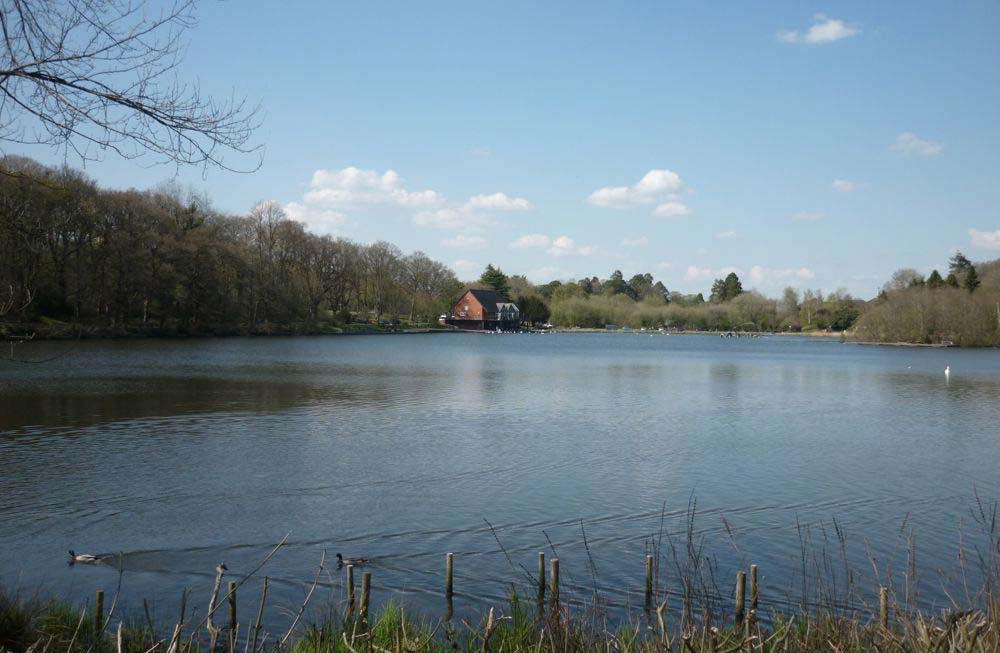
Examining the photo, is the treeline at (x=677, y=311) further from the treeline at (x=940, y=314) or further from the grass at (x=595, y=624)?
the grass at (x=595, y=624)

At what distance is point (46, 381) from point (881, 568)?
3210cm

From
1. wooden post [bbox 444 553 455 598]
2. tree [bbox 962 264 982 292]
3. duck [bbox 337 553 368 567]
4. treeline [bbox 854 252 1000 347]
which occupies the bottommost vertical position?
duck [bbox 337 553 368 567]

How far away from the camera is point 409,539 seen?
469 inches

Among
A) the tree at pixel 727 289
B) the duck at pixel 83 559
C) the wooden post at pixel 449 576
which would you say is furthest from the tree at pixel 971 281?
the duck at pixel 83 559

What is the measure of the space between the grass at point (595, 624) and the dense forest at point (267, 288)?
3.16 m

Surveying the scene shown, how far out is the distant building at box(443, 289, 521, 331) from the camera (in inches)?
5030

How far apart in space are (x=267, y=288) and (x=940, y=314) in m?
72.4

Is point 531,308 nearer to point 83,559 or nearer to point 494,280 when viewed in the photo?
→ point 494,280

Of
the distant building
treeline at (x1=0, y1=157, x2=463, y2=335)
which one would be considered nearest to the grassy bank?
treeline at (x1=0, y1=157, x2=463, y2=335)

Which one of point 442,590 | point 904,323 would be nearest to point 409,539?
point 442,590

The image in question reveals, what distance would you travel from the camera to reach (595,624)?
750 centimetres

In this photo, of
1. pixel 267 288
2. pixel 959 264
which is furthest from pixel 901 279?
pixel 267 288

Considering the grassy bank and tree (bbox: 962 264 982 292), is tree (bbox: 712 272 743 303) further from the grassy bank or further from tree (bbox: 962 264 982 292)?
the grassy bank

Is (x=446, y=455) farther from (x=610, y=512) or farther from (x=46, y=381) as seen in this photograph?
(x=46, y=381)
